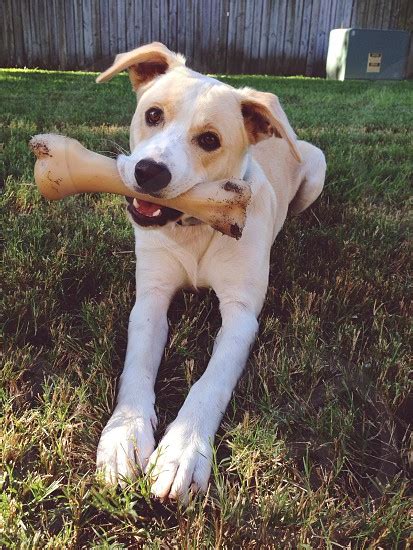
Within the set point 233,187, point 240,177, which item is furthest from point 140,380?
point 240,177

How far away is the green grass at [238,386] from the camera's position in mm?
1402

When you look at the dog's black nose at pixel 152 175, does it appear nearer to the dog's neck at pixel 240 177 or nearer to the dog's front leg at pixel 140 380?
the dog's neck at pixel 240 177

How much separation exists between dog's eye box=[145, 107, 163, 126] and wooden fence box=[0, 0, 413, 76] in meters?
9.79

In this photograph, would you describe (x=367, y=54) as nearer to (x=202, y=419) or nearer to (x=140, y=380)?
(x=140, y=380)

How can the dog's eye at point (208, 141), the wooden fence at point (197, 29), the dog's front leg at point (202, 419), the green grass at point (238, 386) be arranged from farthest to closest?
the wooden fence at point (197, 29), the dog's eye at point (208, 141), the dog's front leg at point (202, 419), the green grass at point (238, 386)

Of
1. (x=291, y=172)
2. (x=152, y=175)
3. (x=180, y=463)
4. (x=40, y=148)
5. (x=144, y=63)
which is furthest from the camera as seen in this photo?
(x=291, y=172)

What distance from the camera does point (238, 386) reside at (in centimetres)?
197

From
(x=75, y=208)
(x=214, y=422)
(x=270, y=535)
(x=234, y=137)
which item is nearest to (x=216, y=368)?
(x=214, y=422)

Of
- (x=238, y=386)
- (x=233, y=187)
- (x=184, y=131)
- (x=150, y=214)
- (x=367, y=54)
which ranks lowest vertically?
(x=367, y=54)

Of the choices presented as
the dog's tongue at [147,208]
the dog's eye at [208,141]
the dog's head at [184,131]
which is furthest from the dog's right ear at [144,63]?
the dog's tongue at [147,208]

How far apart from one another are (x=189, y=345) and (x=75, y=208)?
1505mm

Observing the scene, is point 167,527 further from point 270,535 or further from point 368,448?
point 368,448

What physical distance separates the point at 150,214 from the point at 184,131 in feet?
1.19

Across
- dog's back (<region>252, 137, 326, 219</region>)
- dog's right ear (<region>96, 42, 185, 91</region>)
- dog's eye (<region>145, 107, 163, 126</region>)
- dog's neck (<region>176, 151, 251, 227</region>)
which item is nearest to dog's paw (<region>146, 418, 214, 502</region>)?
dog's neck (<region>176, 151, 251, 227</region>)
